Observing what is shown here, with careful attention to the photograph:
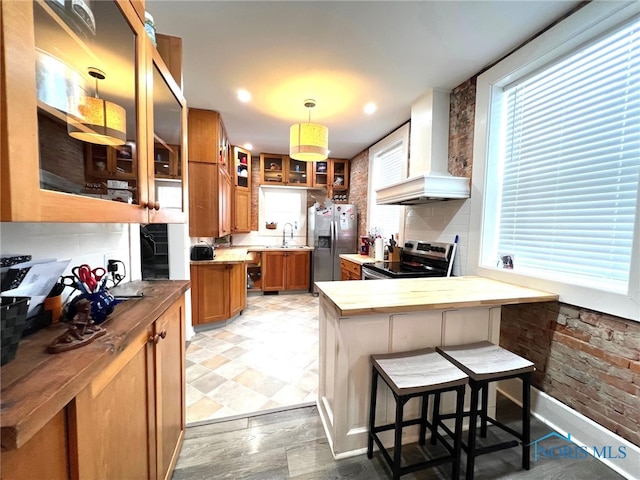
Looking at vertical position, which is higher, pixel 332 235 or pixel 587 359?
pixel 332 235

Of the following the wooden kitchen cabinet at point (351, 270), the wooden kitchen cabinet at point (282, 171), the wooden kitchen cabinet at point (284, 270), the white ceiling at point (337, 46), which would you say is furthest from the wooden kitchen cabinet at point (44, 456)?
the wooden kitchen cabinet at point (282, 171)

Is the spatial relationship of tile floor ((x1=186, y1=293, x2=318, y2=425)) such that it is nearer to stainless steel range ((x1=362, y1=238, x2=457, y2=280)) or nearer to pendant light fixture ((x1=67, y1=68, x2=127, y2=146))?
stainless steel range ((x1=362, y1=238, x2=457, y2=280))

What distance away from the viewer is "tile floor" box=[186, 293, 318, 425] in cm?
189

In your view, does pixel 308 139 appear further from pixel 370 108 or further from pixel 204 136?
pixel 204 136

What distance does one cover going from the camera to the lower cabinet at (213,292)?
3023 millimetres

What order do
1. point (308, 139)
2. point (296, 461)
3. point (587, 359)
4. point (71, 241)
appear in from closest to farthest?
point (71, 241)
point (296, 461)
point (587, 359)
point (308, 139)

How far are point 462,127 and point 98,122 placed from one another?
9.07 feet

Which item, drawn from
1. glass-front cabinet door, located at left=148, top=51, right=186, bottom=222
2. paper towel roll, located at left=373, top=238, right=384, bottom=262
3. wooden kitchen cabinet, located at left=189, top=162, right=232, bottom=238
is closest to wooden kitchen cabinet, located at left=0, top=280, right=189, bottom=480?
glass-front cabinet door, located at left=148, top=51, right=186, bottom=222

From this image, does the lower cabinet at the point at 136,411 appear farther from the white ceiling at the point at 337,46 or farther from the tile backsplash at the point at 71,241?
the white ceiling at the point at 337,46

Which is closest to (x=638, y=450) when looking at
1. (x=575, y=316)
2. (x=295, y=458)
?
(x=575, y=316)

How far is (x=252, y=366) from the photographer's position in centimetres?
239

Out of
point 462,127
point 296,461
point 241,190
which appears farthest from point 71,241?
point 241,190

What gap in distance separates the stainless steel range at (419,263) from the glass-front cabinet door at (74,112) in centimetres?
227

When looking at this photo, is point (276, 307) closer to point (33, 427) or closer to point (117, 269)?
point (117, 269)
